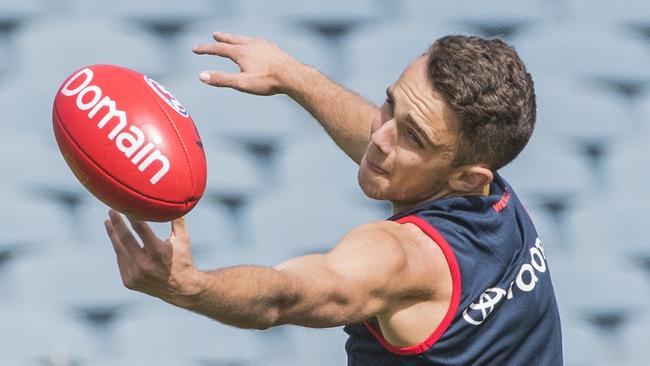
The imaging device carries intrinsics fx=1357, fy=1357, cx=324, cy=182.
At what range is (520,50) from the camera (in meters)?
5.21

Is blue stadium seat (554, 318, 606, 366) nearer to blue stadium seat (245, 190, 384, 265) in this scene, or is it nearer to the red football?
blue stadium seat (245, 190, 384, 265)

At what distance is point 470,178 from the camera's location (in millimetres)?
2990

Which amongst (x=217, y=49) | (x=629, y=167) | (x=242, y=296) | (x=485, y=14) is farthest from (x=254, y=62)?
(x=629, y=167)

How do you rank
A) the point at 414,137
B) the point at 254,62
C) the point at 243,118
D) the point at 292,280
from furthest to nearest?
the point at 243,118, the point at 254,62, the point at 414,137, the point at 292,280

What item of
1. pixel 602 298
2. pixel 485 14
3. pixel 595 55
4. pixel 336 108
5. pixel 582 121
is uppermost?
pixel 336 108

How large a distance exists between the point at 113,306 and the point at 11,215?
1.52 feet

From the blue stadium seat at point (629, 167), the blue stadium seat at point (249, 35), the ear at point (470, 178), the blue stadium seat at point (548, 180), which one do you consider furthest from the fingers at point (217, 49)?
the blue stadium seat at point (629, 167)

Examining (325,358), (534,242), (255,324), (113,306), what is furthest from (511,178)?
(255,324)

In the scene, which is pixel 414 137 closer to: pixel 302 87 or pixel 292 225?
pixel 302 87

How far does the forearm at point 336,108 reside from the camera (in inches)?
145

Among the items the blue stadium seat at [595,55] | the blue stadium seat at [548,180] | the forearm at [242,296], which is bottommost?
the blue stadium seat at [548,180]

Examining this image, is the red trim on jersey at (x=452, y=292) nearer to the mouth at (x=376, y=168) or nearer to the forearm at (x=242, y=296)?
the mouth at (x=376, y=168)

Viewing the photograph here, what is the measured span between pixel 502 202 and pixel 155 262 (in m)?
1.01

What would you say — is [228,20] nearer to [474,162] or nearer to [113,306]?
[113,306]
